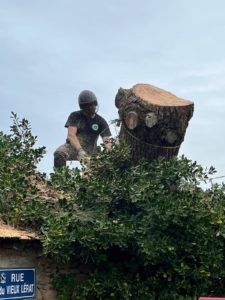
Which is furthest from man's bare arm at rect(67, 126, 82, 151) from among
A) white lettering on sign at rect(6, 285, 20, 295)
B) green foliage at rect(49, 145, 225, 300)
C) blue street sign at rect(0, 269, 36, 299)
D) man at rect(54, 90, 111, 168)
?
white lettering on sign at rect(6, 285, 20, 295)

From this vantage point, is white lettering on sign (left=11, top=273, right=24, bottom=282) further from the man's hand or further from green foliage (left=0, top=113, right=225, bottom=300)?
the man's hand

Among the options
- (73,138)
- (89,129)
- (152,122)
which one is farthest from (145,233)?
(89,129)

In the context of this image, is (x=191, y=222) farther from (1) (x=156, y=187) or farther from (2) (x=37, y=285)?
(2) (x=37, y=285)

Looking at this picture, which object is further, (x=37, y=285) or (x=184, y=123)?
(x=184, y=123)

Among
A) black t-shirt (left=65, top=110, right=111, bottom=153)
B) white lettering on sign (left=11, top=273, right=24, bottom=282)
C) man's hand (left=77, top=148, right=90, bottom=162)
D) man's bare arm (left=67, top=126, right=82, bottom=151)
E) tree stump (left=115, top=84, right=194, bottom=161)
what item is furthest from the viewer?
black t-shirt (left=65, top=110, right=111, bottom=153)

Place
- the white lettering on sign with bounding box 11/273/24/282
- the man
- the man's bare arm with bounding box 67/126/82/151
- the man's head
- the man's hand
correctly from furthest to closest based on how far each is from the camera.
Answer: the man's head
the man
the man's bare arm with bounding box 67/126/82/151
the man's hand
the white lettering on sign with bounding box 11/273/24/282

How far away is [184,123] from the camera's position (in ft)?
24.3

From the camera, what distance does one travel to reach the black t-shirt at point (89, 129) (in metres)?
9.41

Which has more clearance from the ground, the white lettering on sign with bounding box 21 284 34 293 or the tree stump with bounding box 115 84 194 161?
the tree stump with bounding box 115 84 194 161

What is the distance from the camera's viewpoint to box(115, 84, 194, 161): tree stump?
7.29 meters

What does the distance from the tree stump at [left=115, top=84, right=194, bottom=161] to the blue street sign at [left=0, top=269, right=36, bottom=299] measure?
2153 mm

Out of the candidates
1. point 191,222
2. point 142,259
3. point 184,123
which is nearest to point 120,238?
point 142,259

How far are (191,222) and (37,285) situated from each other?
2.00 meters

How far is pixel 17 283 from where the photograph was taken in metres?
6.43
